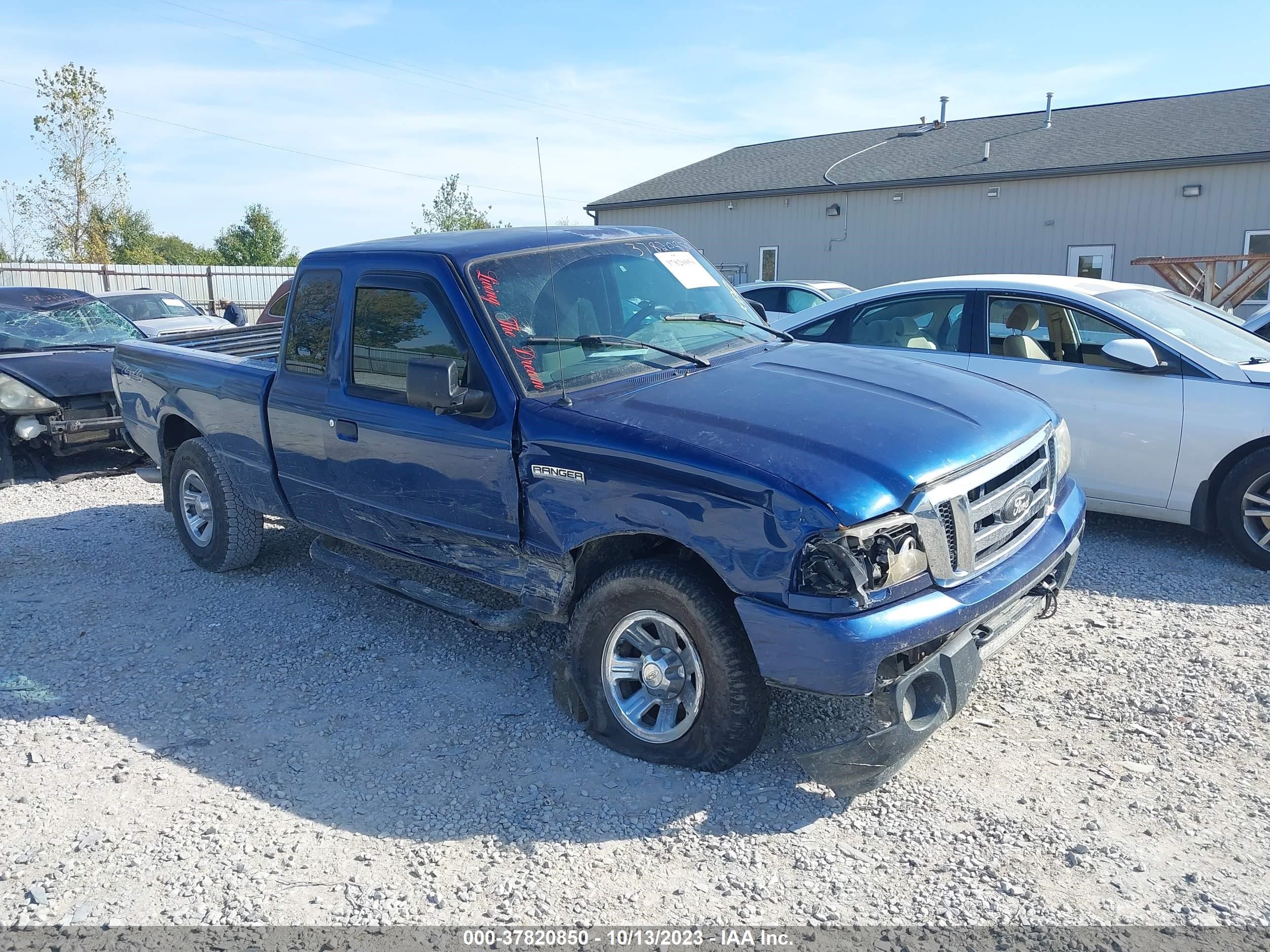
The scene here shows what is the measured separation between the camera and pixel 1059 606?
512cm

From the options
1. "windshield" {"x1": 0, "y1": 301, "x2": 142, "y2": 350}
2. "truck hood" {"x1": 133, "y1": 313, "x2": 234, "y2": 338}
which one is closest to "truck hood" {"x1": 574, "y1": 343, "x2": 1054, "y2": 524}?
"windshield" {"x1": 0, "y1": 301, "x2": 142, "y2": 350}

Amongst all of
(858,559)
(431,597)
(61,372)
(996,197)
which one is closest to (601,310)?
(431,597)

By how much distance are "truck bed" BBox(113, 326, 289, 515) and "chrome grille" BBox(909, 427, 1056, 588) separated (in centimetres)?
360

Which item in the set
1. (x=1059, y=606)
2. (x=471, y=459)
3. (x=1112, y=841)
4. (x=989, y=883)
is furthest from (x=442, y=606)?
(x=1059, y=606)

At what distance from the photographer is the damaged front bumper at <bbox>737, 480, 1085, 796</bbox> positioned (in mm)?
3072

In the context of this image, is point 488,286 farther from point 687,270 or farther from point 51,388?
point 51,388

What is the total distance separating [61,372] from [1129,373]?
870cm

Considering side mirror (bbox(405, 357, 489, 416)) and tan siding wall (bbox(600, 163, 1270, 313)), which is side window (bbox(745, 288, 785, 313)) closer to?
tan siding wall (bbox(600, 163, 1270, 313))

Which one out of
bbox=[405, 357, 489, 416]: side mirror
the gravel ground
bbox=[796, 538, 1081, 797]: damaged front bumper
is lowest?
the gravel ground

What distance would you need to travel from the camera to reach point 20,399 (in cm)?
834

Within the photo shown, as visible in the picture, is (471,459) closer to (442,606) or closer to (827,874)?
(442,606)

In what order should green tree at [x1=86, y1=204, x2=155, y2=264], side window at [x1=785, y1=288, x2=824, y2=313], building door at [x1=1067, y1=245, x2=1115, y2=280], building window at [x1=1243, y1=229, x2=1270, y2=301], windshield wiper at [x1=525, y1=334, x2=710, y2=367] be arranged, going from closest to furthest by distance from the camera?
windshield wiper at [x1=525, y1=334, x2=710, y2=367], side window at [x1=785, y1=288, x2=824, y2=313], building window at [x1=1243, y1=229, x2=1270, y2=301], building door at [x1=1067, y1=245, x2=1115, y2=280], green tree at [x1=86, y1=204, x2=155, y2=264]

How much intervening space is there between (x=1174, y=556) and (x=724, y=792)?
12.7 ft

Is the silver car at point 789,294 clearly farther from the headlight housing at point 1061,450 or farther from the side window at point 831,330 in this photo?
the headlight housing at point 1061,450
